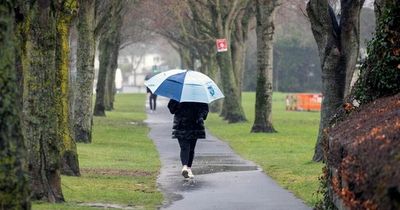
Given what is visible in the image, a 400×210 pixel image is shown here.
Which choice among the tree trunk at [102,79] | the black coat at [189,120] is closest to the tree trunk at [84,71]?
the black coat at [189,120]

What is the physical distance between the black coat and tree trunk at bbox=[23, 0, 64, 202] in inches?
157

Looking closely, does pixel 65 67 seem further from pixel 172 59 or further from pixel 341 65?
pixel 172 59

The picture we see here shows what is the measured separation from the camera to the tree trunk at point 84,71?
24.7 meters

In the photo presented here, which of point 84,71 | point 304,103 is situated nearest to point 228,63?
point 84,71

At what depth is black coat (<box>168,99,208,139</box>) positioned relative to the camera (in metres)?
17.0

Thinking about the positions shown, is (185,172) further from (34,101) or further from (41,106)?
(34,101)

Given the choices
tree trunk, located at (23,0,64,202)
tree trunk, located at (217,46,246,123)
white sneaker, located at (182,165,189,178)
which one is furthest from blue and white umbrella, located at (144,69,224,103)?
tree trunk, located at (217,46,246,123)

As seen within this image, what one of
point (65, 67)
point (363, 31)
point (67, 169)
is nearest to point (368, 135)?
point (65, 67)

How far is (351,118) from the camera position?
10992mm

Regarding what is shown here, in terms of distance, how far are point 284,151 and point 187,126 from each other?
25.8ft

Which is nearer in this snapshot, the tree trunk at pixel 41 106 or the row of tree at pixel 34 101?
the row of tree at pixel 34 101

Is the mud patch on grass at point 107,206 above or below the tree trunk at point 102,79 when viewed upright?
below

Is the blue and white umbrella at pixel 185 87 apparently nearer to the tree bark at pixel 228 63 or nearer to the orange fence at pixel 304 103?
the tree bark at pixel 228 63

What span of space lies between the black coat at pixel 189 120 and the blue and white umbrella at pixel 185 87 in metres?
0.23
